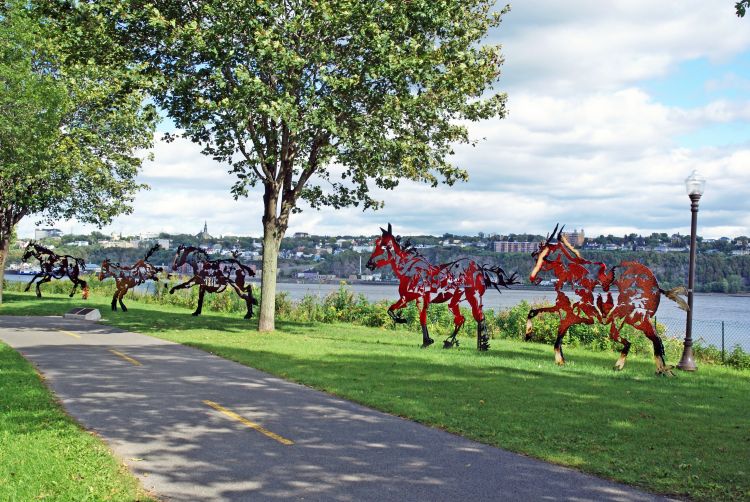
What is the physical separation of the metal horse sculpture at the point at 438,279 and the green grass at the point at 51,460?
1114 centimetres

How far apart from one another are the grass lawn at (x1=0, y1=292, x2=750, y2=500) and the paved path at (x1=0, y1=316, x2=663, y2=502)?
0.60m

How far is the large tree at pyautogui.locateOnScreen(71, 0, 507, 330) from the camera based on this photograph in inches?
771

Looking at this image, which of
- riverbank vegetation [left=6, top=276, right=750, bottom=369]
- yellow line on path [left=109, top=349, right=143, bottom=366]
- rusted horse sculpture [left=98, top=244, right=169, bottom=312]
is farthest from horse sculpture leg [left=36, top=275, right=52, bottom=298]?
yellow line on path [left=109, top=349, right=143, bottom=366]

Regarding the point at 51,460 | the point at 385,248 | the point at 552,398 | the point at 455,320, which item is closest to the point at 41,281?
the point at 385,248

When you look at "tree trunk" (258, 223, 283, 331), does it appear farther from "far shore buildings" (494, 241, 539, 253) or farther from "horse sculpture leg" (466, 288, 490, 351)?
"far shore buildings" (494, 241, 539, 253)

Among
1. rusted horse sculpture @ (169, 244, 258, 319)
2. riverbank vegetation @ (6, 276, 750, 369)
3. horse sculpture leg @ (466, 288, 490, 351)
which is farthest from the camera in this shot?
rusted horse sculpture @ (169, 244, 258, 319)

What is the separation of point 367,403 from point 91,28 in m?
15.4

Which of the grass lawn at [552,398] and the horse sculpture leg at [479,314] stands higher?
the horse sculpture leg at [479,314]

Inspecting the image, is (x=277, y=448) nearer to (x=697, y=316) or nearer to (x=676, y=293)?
(x=676, y=293)

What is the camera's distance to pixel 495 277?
793 inches

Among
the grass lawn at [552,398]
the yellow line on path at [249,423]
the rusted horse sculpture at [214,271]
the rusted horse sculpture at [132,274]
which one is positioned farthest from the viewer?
the rusted horse sculpture at [132,274]

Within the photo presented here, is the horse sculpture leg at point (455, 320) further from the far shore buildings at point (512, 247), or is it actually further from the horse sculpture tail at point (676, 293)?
the far shore buildings at point (512, 247)

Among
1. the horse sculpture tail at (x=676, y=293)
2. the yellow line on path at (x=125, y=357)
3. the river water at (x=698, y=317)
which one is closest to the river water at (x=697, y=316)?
the river water at (x=698, y=317)

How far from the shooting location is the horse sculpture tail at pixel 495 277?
→ 765 inches
